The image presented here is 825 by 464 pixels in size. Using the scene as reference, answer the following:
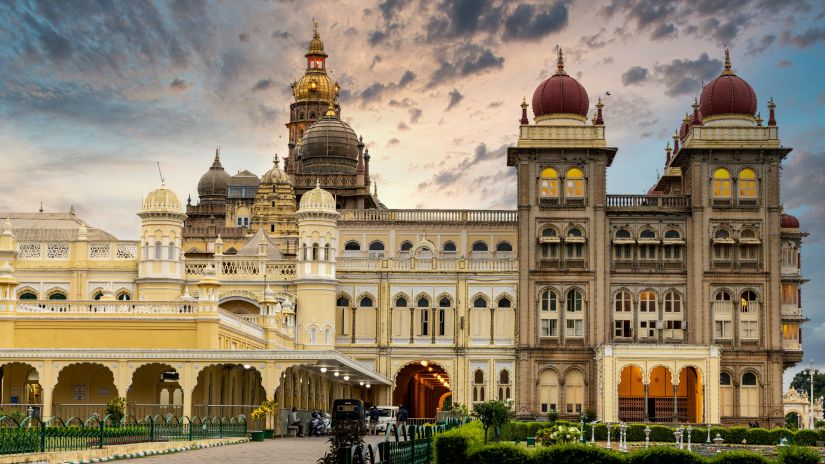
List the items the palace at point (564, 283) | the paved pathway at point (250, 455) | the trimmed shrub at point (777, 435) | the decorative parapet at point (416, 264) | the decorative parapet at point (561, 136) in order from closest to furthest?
the paved pathway at point (250, 455)
the trimmed shrub at point (777, 435)
the palace at point (564, 283)
the decorative parapet at point (561, 136)
the decorative parapet at point (416, 264)

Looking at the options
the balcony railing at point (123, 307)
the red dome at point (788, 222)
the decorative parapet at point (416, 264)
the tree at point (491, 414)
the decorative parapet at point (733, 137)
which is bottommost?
the tree at point (491, 414)

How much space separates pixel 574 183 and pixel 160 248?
919 inches

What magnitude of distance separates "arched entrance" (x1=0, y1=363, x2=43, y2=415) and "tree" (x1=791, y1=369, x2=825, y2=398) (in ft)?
343

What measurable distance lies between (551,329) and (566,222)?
6072 mm

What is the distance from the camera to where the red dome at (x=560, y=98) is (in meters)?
80.0

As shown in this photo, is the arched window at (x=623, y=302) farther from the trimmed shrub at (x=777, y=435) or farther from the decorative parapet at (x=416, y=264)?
the trimmed shrub at (x=777, y=435)

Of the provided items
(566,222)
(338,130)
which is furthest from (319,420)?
(338,130)

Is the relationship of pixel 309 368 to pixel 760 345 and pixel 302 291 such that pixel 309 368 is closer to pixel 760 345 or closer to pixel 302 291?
pixel 302 291

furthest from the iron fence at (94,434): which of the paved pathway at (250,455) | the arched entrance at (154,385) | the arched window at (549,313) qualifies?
the arched window at (549,313)

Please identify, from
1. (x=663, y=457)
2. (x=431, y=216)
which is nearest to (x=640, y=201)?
(x=431, y=216)

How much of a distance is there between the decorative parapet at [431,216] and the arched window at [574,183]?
5.30 meters

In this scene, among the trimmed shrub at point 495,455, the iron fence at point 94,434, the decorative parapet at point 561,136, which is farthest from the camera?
the decorative parapet at point 561,136

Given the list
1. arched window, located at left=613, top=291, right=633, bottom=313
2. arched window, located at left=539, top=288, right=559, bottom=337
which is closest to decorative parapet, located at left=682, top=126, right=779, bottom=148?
arched window, located at left=613, top=291, right=633, bottom=313

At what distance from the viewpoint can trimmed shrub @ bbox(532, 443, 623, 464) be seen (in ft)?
106
